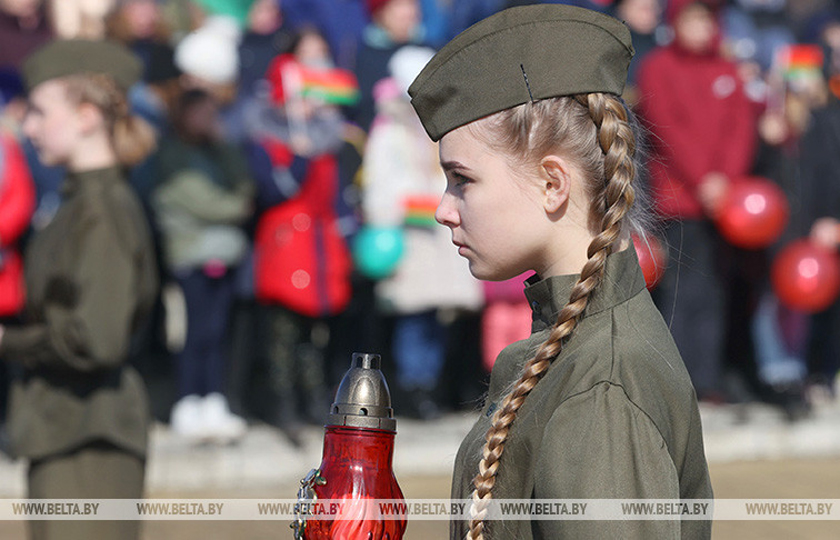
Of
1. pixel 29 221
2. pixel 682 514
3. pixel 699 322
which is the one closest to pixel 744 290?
pixel 699 322

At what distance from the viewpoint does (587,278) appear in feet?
5.90

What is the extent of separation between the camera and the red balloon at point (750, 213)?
7754 mm

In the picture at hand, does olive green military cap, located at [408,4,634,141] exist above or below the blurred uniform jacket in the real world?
below

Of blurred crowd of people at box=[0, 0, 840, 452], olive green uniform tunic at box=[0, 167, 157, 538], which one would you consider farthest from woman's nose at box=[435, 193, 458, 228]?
blurred crowd of people at box=[0, 0, 840, 452]

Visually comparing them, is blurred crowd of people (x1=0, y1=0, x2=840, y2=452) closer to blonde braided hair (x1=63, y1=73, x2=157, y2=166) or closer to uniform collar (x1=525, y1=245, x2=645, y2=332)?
blonde braided hair (x1=63, y1=73, x2=157, y2=166)

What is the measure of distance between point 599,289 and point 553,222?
0.13 m

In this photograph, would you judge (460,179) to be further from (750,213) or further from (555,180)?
(750,213)

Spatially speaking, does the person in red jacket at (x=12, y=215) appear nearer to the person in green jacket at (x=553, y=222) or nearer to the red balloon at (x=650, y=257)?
the red balloon at (x=650, y=257)

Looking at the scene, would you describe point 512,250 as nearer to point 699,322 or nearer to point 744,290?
point 699,322

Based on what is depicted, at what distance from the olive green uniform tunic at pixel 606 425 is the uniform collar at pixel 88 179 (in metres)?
2.12

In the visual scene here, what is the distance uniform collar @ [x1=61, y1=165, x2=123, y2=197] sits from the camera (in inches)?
147

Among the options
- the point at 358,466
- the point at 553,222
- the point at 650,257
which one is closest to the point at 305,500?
the point at 358,466

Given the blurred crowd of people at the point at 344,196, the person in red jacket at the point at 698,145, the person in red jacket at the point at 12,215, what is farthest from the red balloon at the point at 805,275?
the person in red jacket at the point at 12,215

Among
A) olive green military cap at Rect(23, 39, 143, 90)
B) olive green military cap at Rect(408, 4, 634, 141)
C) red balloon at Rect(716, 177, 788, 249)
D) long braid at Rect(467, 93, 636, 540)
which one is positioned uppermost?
red balloon at Rect(716, 177, 788, 249)
